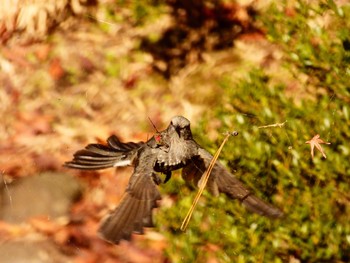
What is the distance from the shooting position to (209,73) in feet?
15.9

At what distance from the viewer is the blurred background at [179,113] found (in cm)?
369

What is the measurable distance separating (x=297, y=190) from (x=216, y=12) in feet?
Answer: 7.85

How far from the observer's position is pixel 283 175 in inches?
149

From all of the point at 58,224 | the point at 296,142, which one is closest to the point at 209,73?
the point at 296,142

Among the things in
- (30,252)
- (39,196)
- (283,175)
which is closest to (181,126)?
(283,175)

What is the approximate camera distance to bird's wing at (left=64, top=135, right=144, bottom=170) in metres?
2.28

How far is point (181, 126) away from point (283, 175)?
77.8 inches

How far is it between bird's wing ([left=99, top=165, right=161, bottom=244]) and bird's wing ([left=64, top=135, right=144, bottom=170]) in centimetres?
17

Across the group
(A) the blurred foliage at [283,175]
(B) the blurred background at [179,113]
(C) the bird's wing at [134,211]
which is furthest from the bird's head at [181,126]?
(A) the blurred foliage at [283,175]

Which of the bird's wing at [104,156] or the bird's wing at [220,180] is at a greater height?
the bird's wing at [104,156]

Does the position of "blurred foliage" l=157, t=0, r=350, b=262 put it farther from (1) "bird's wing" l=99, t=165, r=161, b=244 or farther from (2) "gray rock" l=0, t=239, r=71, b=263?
(1) "bird's wing" l=99, t=165, r=161, b=244

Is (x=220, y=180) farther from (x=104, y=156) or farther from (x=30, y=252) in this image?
(x=30, y=252)

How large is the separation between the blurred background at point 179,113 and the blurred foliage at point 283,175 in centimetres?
1

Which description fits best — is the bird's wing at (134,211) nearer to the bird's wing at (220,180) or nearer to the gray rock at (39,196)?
the bird's wing at (220,180)
